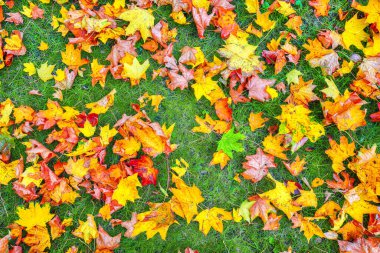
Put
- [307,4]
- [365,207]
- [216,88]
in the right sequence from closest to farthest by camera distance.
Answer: [365,207] < [216,88] < [307,4]

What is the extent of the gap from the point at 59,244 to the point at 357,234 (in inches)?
85.6

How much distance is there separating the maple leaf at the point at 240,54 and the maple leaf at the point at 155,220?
117cm

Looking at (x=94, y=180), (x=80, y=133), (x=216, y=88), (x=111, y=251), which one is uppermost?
(x=216, y=88)

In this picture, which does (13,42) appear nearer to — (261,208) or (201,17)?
(201,17)

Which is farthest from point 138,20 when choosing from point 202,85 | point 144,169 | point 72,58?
point 144,169

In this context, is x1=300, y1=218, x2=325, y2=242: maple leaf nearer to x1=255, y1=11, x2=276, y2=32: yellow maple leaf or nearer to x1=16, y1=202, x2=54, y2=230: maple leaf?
x1=255, y1=11, x2=276, y2=32: yellow maple leaf

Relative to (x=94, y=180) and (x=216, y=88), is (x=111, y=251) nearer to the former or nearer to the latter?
(x=94, y=180)

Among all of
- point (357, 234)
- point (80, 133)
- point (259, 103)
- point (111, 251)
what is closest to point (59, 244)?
point (111, 251)

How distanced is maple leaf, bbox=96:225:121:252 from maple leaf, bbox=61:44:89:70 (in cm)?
129

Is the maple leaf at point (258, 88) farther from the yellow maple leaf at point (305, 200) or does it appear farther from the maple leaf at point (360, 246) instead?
the maple leaf at point (360, 246)

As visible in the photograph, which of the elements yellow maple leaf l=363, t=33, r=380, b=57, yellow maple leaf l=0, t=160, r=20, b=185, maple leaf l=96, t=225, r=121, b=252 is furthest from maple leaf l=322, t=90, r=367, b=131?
yellow maple leaf l=0, t=160, r=20, b=185

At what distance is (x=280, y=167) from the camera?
9.25ft

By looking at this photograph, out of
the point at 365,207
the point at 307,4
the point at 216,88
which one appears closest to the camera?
the point at 365,207

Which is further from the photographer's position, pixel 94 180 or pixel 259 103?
pixel 259 103
